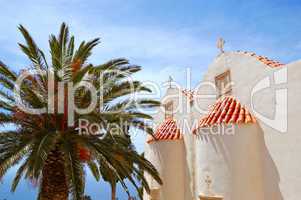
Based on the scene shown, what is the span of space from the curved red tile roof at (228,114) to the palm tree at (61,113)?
2379 millimetres

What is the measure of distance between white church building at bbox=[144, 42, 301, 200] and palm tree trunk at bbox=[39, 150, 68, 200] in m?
3.52

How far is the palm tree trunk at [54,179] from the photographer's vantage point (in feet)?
36.5

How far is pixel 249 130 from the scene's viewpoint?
11.6 m

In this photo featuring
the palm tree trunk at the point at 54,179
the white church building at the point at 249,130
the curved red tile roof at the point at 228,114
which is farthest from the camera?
the curved red tile roof at the point at 228,114

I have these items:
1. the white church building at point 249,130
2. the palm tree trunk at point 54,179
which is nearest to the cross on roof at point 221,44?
the white church building at point 249,130

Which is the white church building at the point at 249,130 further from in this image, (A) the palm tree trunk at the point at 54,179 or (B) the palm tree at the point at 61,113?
(A) the palm tree trunk at the point at 54,179

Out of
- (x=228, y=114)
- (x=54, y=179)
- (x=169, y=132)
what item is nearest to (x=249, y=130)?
(x=228, y=114)

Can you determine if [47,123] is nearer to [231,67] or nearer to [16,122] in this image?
[16,122]

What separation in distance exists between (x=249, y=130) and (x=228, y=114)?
0.96 meters

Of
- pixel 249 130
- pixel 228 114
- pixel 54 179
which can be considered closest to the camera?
pixel 54 179

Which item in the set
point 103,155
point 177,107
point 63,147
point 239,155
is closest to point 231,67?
point 239,155

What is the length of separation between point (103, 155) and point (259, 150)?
205 inches

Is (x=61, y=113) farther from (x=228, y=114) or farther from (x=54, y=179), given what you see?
(x=228, y=114)

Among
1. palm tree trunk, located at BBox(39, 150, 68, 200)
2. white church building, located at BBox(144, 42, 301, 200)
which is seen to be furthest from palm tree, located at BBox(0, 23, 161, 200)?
white church building, located at BBox(144, 42, 301, 200)
